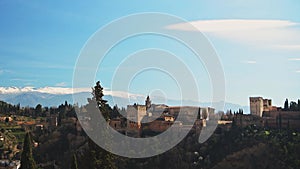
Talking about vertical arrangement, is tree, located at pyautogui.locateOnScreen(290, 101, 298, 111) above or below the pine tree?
above

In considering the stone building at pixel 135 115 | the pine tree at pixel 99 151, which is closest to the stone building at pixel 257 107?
the stone building at pixel 135 115

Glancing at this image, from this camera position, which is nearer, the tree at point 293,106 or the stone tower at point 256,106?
the tree at point 293,106

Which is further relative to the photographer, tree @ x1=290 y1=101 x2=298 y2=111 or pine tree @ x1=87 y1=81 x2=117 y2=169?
tree @ x1=290 y1=101 x2=298 y2=111

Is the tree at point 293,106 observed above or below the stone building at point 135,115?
above

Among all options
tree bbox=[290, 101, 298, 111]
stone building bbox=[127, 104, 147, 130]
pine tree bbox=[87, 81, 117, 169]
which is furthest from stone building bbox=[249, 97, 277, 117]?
pine tree bbox=[87, 81, 117, 169]

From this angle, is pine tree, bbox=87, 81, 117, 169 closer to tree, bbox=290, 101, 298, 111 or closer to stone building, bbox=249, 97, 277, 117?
tree, bbox=290, 101, 298, 111

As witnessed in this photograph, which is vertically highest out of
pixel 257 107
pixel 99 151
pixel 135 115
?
pixel 257 107

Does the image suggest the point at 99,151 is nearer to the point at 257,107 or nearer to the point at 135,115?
the point at 135,115

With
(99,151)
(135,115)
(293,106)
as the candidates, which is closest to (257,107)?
(293,106)

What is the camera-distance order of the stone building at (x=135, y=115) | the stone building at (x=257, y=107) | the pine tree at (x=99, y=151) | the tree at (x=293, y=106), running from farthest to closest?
the stone building at (x=257, y=107) → the stone building at (x=135, y=115) → the tree at (x=293, y=106) → the pine tree at (x=99, y=151)

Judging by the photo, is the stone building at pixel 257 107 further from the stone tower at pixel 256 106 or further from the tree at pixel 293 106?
the tree at pixel 293 106

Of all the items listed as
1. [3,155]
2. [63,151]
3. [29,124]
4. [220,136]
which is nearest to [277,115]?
[220,136]

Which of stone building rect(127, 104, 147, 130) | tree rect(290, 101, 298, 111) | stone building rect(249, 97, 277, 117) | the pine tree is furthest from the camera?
stone building rect(249, 97, 277, 117)

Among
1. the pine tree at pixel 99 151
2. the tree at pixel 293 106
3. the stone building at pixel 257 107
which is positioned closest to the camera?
the pine tree at pixel 99 151
